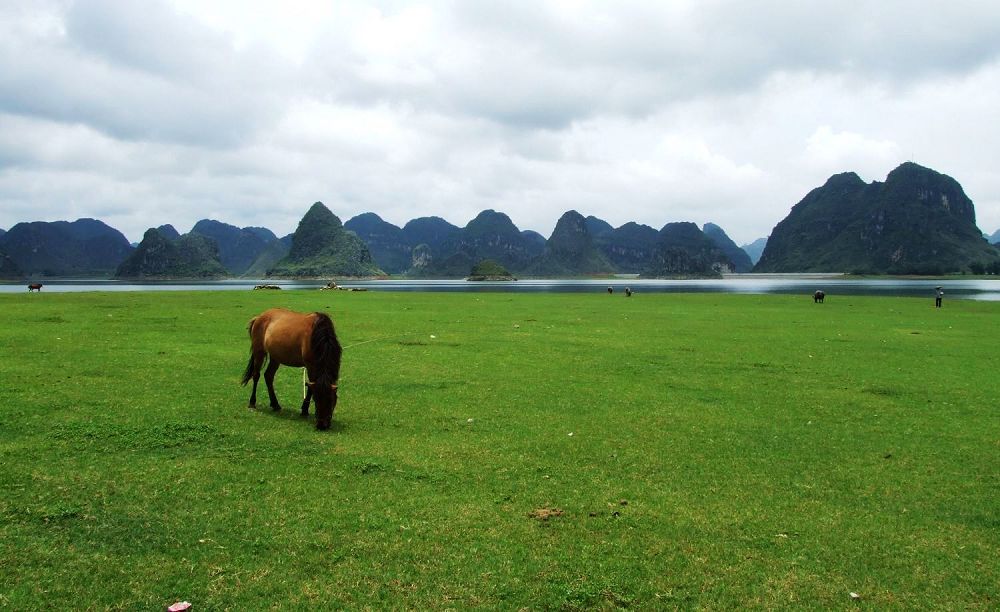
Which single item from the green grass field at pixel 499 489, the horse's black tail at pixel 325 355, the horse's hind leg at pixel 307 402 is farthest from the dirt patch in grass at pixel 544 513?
the horse's hind leg at pixel 307 402

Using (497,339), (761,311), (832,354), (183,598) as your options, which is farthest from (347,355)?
(761,311)

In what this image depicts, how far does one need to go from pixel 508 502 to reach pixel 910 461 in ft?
25.2

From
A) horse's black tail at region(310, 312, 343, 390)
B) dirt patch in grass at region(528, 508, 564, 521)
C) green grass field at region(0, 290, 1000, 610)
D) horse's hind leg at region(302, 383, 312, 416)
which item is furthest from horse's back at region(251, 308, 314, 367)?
dirt patch in grass at region(528, 508, 564, 521)

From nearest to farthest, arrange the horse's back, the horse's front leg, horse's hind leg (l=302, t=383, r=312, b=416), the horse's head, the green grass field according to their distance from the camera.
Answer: the green grass field, the horse's head, the horse's back, horse's hind leg (l=302, t=383, r=312, b=416), the horse's front leg

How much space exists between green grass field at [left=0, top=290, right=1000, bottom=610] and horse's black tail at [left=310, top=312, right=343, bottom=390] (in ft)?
3.60

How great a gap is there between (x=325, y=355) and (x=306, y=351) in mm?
575

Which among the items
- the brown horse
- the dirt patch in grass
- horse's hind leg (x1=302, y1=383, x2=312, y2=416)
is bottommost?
the dirt patch in grass

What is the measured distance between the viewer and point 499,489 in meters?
8.73

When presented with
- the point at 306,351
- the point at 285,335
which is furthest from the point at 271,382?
the point at 306,351

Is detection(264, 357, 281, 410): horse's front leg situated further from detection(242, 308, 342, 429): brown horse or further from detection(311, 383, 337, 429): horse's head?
detection(311, 383, 337, 429): horse's head

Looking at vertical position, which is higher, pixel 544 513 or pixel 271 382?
pixel 271 382

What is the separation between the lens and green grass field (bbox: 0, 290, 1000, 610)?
6.11m

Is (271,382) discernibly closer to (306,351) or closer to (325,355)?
(306,351)

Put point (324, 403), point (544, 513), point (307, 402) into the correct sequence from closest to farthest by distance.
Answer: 1. point (544, 513)
2. point (324, 403)
3. point (307, 402)
